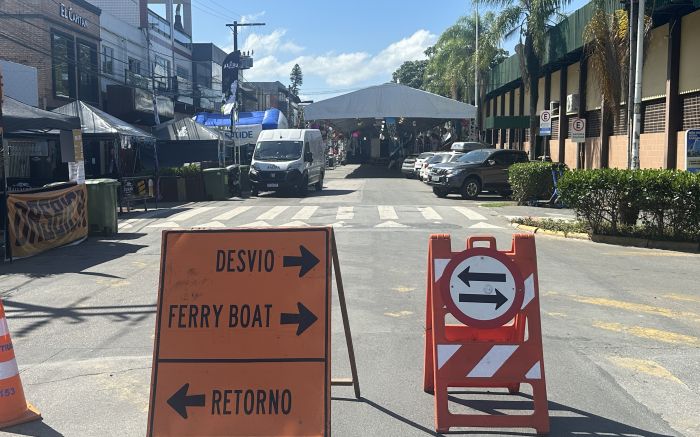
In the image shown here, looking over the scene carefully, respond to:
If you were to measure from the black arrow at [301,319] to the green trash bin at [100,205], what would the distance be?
38.4 feet

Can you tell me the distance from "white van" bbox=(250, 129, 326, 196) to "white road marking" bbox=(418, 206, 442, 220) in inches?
269

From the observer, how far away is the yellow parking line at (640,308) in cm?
767

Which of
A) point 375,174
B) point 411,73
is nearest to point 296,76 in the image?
point 411,73

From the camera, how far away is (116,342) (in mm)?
6645

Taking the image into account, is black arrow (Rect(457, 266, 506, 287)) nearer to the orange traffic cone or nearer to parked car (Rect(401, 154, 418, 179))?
the orange traffic cone

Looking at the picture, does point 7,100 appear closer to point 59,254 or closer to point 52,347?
point 59,254

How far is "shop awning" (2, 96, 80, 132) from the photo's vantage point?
43.2 ft

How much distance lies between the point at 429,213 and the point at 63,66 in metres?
18.2

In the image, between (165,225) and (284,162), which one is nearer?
(165,225)

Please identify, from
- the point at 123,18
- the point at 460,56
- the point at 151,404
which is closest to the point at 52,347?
the point at 151,404

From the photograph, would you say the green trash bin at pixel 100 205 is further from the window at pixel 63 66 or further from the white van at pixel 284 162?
the window at pixel 63 66

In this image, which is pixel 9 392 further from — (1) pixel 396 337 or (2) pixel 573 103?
(2) pixel 573 103

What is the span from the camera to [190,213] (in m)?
19.9

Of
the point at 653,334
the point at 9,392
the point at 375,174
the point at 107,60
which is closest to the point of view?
the point at 9,392
